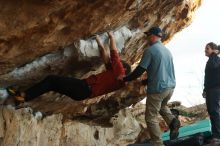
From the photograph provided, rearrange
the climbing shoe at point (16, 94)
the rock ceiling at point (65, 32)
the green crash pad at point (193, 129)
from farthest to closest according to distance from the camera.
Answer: the green crash pad at point (193, 129) < the climbing shoe at point (16, 94) < the rock ceiling at point (65, 32)

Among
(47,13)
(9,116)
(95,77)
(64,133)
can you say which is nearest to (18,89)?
(9,116)

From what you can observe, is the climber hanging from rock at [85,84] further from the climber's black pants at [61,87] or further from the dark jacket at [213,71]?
the dark jacket at [213,71]

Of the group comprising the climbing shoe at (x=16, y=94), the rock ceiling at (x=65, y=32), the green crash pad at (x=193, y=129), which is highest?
the rock ceiling at (x=65, y=32)

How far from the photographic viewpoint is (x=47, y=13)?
7.13 metres

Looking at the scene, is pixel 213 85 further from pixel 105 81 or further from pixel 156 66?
pixel 105 81

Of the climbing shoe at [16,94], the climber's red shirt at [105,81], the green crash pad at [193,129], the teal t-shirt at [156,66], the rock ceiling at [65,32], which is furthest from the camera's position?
the green crash pad at [193,129]

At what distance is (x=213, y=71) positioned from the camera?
9.38 metres

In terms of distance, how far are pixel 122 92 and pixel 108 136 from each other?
1401 millimetres

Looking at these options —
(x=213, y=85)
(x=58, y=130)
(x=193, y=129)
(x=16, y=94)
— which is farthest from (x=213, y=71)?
(x=58, y=130)

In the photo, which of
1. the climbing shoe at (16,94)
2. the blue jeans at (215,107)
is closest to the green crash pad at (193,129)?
the blue jeans at (215,107)

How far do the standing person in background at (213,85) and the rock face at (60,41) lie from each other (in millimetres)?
1642

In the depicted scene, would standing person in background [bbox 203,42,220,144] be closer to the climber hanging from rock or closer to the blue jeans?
the blue jeans

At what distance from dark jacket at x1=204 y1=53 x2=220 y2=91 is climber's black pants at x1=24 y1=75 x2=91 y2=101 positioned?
2.59 meters

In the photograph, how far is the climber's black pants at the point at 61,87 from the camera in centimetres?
823
